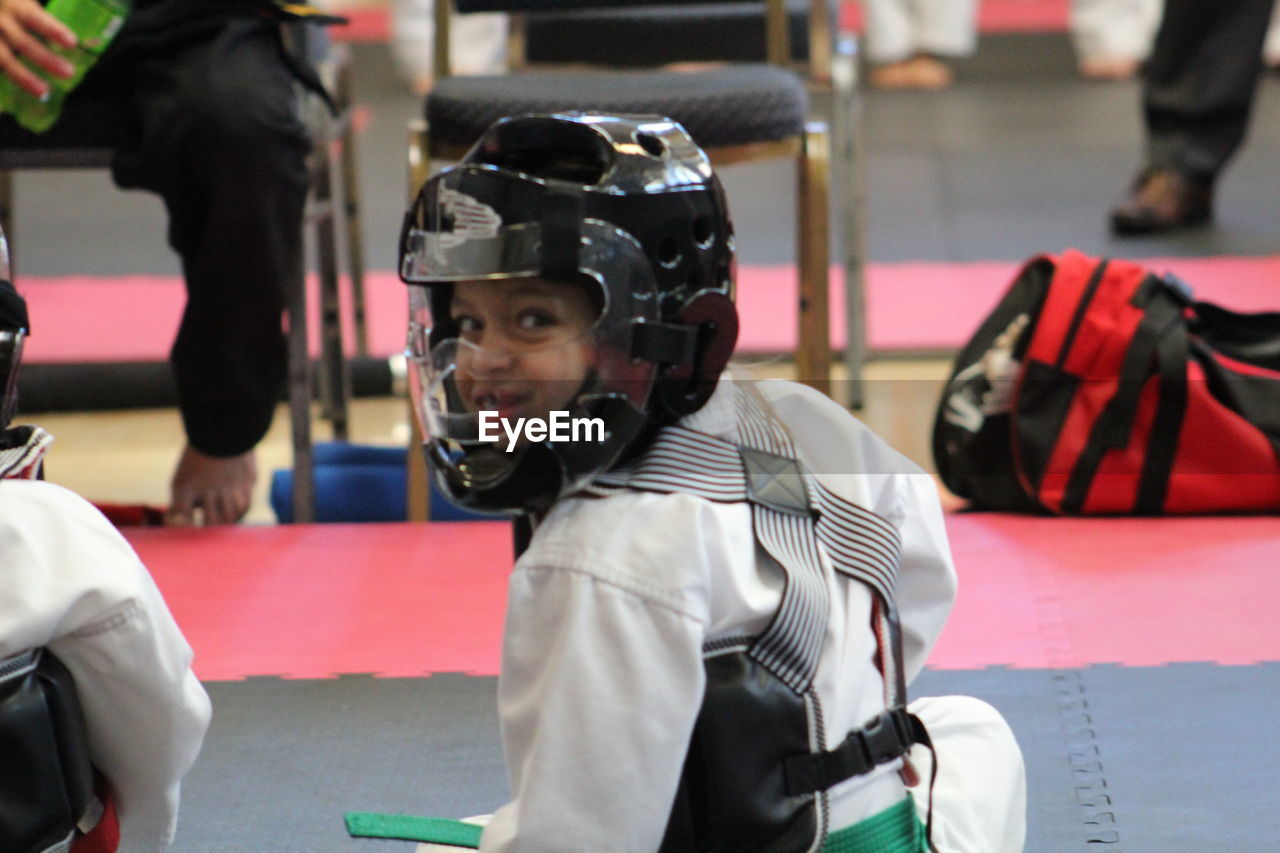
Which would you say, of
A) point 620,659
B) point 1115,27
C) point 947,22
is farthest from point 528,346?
point 1115,27

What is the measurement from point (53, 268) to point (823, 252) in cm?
252

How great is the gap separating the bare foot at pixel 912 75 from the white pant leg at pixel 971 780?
17.2 feet

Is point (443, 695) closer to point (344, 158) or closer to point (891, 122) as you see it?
point (344, 158)

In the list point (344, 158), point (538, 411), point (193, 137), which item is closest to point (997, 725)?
point (538, 411)

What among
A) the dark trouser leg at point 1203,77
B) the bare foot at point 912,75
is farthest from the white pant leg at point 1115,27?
the dark trouser leg at point 1203,77

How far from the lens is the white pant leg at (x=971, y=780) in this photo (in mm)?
1349

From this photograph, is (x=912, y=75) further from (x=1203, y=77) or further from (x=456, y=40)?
(x=1203, y=77)

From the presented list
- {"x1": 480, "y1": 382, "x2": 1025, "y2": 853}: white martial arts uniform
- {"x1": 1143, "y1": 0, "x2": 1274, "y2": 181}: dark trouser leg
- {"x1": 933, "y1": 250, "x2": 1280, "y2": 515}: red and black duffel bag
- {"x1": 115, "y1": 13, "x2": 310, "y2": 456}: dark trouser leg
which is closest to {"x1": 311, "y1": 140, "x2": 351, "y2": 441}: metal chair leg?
{"x1": 115, "y1": 13, "x2": 310, "y2": 456}: dark trouser leg

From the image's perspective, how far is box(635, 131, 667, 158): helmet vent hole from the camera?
4.01ft

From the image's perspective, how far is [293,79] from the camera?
244cm

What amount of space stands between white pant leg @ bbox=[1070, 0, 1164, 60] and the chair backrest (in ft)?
11.4

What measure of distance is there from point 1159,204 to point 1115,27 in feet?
7.75

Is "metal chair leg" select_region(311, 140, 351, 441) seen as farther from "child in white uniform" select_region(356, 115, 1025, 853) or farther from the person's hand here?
"child in white uniform" select_region(356, 115, 1025, 853)

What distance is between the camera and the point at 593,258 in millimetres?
1166
